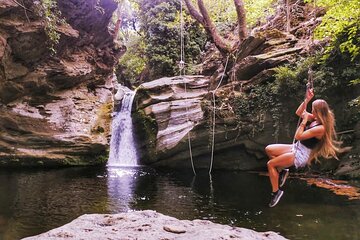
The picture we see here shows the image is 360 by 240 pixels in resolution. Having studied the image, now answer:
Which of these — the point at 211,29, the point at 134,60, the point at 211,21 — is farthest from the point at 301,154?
the point at 134,60

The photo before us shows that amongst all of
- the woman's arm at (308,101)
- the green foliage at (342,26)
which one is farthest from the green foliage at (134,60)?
the woman's arm at (308,101)

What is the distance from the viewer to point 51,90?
1747 cm

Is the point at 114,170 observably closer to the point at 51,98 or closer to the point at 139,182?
the point at 139,182

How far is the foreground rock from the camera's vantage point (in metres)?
5.27

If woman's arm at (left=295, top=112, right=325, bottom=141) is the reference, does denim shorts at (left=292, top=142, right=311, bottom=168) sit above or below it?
below

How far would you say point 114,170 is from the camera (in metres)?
15.9

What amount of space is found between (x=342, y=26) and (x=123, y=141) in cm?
1204

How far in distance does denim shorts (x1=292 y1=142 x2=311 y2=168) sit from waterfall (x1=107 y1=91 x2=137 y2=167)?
12777 millimetres

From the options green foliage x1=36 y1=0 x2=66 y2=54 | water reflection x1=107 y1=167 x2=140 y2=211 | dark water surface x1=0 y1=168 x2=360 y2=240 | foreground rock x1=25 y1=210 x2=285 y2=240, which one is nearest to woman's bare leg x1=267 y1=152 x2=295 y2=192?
foreground rock x1=25 y1=210 x2=285 y2=240

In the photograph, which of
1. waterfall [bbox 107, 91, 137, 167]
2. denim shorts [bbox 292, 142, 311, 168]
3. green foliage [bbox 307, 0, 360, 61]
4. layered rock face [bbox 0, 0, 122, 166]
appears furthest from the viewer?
waterfall [bbox 107, 91, 137, 167]

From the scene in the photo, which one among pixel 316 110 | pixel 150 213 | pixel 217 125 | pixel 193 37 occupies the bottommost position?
pixel 150 213

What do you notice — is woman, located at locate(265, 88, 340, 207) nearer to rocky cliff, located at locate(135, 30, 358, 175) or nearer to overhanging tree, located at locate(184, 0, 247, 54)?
rocky cliff, located at locate(135, 30, 358, 175)

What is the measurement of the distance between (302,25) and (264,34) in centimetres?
214

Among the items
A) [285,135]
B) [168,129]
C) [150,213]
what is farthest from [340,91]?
[150,213]
